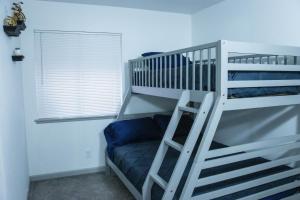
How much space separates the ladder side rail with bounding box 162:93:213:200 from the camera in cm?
171

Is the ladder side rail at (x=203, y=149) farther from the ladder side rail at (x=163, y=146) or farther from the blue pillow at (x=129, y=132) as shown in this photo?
the blue pillow at (x=129, y=132)

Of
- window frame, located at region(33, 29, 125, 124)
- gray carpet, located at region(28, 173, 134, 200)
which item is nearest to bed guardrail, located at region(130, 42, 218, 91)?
window frame, located at region(33, 29, 125, 124)

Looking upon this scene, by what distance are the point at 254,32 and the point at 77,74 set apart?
231 cm

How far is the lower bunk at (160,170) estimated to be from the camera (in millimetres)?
1972

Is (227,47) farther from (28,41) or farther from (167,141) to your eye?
(28,41)

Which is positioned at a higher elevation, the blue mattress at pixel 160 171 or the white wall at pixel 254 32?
the white wall at pixel 254 32

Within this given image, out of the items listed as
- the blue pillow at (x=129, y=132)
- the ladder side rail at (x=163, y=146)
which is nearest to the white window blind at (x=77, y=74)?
the blue pillow at (x=129, y=132)

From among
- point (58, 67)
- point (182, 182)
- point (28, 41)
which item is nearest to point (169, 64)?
point (182, 182)

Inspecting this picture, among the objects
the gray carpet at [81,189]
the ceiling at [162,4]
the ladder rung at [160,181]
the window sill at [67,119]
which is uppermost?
the ceiling at [162,4]

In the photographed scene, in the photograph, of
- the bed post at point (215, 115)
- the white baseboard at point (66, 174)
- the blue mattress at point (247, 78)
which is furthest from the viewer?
the white baseboard at point (66, 174)

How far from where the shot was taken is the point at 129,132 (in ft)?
10.6

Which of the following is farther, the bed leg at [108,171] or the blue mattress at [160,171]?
the bed leg at [108,171]

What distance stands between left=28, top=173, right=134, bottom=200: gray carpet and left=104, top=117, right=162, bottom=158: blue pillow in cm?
41

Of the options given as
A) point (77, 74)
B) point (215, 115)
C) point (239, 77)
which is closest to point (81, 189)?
point (77, 74)
